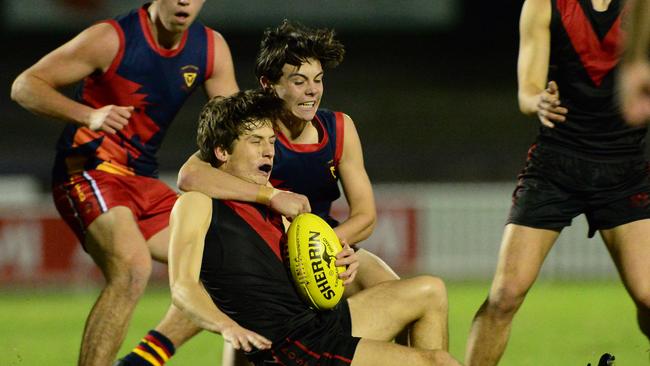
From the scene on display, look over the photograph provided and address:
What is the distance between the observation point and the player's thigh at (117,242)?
5988 millimetres

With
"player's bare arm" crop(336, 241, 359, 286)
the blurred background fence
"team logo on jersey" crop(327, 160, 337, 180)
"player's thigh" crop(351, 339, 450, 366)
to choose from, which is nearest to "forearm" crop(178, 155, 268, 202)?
"player's bare arm" crop(336, 241, 359, 286)

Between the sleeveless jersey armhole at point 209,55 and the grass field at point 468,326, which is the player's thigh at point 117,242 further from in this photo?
the grass field at point 468,326

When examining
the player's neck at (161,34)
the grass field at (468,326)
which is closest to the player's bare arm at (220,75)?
the player's neck at (161,34)

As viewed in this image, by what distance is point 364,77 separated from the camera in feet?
63.5

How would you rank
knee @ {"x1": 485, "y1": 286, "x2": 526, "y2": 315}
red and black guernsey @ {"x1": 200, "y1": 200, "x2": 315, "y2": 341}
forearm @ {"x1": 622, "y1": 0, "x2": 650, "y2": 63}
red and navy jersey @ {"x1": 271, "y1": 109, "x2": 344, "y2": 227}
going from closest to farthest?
forearm @ {"x1": 622, "y1": 0, "x2": 650, "y2": 63} < red and black guernsey @ {"x1": 200, "y1": 200, "x2": 315, "y2": 341} < red and navy jersey @ {"x1": 271, "y1": 109, "x2": 344, "y2": 227} < knee @ {"x1": 485, "y1": 286, "x2": 526, "y2": 315}

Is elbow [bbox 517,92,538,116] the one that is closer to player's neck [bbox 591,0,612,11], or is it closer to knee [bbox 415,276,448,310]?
player's neck [bbox 591,0,612,11]

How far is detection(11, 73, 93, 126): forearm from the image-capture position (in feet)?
19.3

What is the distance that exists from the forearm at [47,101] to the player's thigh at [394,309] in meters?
1.68

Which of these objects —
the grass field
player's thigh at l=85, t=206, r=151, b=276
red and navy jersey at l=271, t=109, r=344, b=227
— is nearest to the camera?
red and navy jersey at l=271, t=109, r=344, b=227

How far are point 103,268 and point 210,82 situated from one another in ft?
3.88

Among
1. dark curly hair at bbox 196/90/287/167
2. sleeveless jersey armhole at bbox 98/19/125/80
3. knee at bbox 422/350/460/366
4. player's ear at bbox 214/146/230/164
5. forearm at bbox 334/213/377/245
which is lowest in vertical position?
knee at bbox 422/350/460/366

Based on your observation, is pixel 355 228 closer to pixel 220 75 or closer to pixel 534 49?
pixel 534 49

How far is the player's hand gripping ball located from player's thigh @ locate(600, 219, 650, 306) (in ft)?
5.19

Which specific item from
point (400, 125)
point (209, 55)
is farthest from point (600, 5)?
point (400, 125)
